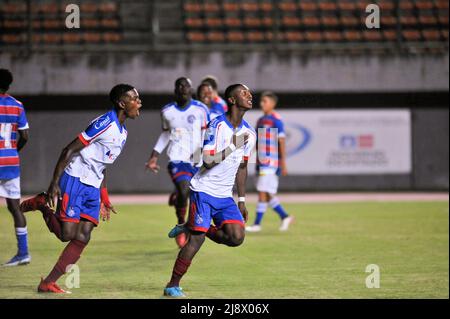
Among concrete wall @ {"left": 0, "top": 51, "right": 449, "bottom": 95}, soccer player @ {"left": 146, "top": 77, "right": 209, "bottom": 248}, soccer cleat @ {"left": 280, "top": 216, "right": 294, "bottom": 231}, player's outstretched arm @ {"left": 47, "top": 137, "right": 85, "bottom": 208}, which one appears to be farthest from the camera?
concrete wall @ {"left": 0, "top": 51, "right": 449, "bottom": 95}

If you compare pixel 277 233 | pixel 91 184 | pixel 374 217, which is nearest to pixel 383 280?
pixel 91 184

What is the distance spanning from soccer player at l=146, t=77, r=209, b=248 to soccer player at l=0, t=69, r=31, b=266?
2382 mm

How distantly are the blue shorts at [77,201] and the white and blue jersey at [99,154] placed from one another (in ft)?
0.19

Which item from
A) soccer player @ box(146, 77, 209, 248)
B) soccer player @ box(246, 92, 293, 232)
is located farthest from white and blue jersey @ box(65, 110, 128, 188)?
soccer player @ box(246, 92, 293, 232)

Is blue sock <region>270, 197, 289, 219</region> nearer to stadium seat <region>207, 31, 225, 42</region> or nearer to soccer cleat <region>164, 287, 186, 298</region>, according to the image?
soccer cleat <region>164, 287, 186, 298</region>

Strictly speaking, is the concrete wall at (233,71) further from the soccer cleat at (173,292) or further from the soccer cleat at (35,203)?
the soccer cleat at (173,292)

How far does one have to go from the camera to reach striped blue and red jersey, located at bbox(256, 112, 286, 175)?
1608 cm

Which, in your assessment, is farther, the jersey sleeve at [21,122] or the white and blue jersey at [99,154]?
the jersey sleeve at [21,122]

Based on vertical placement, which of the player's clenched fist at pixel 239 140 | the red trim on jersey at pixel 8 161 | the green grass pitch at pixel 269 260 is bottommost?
the green grass pitch at pixel 269 260

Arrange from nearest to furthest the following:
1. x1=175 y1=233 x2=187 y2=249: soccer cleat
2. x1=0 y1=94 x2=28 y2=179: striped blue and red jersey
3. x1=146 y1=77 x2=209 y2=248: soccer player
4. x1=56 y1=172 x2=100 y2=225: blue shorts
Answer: x1=56 y1=172 x2=100 y2=225: blue shorts < x1=0 y1=94 x2=28 y2=179: striped blue and red jersey < x1=146 y1=77 x2=209 y2=248: soccer player < x1=175 y1=233 x2=187 y2=249: soccer cleat

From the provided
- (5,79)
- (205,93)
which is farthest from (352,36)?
(5,79)

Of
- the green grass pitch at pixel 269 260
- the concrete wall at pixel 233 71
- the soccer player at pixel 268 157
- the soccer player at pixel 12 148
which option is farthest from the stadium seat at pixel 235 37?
the soccer player at pixel 12 148

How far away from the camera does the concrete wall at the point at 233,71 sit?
79.4ft

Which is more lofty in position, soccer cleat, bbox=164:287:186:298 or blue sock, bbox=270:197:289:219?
soccer cleat, bbox=164:287:186:298
